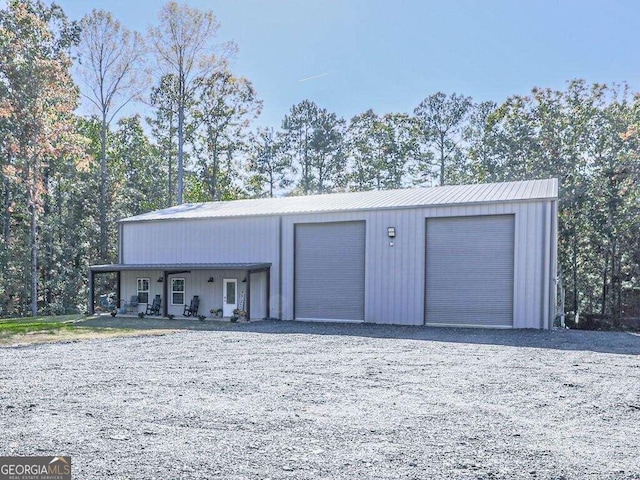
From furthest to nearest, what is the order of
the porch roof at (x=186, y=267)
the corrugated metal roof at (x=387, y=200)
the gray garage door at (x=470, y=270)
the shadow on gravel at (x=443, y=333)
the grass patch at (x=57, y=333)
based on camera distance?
the porch roof at (x=186, y=267) < the corrugated metal roof at (x=387, y=200) < the gray garage door at (x=470, y=270) < the grass patch at (x=57, y=333) < the shadow on gravel at (x=443, y=333)

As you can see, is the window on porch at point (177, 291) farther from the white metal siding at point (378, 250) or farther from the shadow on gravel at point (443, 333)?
the shadow on gravel at point (443, 333)

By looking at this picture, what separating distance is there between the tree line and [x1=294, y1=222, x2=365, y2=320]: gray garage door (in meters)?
10.0

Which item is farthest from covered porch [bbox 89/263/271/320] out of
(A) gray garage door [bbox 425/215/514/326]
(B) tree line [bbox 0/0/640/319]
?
(A) gray garage door [bbox 425/215/514/326]

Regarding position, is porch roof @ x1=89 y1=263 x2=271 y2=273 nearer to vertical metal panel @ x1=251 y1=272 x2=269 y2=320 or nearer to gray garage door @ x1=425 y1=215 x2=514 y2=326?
vertical metal panel @ x1=251 y1=272 x2=269 y2=320

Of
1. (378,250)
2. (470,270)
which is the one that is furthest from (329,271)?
(470,270)

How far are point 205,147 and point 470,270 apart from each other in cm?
2301

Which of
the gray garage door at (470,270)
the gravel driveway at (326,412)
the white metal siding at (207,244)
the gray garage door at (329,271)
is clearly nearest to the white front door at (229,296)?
the white metal siding at (207,244)

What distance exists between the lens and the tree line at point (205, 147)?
2078 cm

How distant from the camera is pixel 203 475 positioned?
134 inches

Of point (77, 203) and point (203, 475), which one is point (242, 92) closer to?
point (77, 203)

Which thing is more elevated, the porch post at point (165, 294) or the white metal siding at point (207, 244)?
the white metal siding at point (207, 244)

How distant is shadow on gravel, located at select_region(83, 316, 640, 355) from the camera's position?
1088 cm

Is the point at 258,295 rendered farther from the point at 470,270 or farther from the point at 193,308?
the point at 470,270

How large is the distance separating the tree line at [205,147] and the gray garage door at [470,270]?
9348 mm
